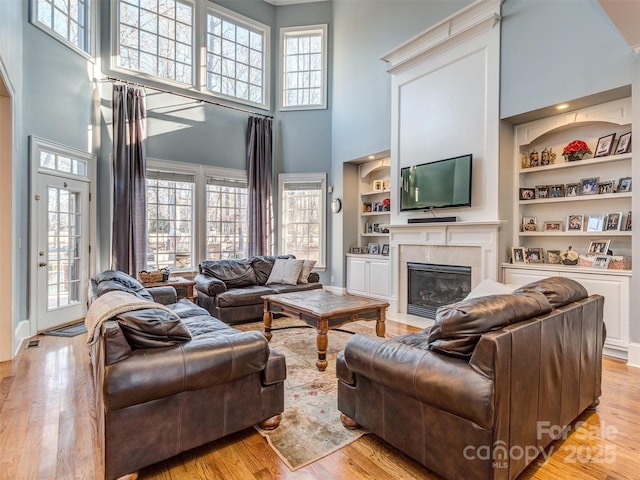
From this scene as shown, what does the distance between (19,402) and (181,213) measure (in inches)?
154

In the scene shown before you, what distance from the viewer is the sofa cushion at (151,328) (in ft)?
5.46

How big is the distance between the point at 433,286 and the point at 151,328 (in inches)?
161

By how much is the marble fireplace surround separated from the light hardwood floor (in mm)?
1931

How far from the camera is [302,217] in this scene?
6.99 metres

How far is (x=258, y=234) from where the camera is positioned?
6.52 m

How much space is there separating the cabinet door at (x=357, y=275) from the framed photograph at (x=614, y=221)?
3469 mm

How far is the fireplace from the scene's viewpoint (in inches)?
181

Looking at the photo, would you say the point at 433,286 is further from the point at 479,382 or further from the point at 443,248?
the point at 479,382

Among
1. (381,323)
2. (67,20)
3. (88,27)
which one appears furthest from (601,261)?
(88,27)

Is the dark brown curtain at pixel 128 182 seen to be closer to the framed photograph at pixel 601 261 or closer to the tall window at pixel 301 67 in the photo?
the tall window at pixel 301 67

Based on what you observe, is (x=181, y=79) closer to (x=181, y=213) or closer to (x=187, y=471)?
(x=181, y=213)

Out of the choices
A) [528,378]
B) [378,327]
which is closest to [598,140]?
[378,327]

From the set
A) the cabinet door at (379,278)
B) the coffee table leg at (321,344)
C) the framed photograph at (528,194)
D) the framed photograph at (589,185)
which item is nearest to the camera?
the coffee table leg at (321,344)

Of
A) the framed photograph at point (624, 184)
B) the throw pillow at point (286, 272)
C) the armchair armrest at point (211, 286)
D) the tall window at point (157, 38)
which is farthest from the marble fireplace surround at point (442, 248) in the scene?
the tall window at point (157, 38)
